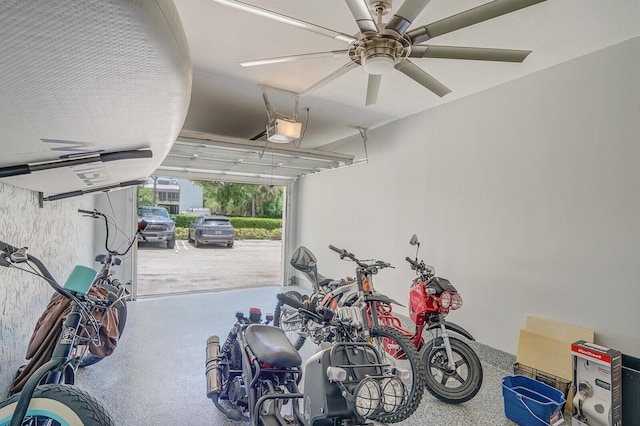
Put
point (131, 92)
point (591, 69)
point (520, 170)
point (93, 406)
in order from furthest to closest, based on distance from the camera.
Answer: point (520, 170) < point (591, 69) < point (93, 406) < point (131, 92)

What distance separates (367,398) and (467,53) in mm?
1945

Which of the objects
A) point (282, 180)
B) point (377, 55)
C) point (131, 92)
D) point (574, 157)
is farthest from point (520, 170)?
point (282, 180)

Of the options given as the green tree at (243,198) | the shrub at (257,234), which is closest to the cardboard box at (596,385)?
the shrub at (257,234)

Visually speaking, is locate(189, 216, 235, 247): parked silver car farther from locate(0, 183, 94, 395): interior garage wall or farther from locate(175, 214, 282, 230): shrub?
locate(0, 183, 94, 395): interior garage wall

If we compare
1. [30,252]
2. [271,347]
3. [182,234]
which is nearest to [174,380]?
[30,252]

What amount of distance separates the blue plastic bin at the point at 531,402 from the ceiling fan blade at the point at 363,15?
8.61 feet

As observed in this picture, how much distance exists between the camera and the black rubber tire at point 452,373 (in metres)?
2.45

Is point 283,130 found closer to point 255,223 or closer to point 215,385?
point 215,385

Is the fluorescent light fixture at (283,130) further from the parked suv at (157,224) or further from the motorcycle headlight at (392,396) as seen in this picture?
the parked suv at (157,224)

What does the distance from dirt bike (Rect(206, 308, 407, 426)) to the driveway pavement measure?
431cm

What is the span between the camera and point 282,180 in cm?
698

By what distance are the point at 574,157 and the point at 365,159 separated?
2.67 meters

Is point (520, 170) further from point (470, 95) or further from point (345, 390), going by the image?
point (345, 390)

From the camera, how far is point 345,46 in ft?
8.46
